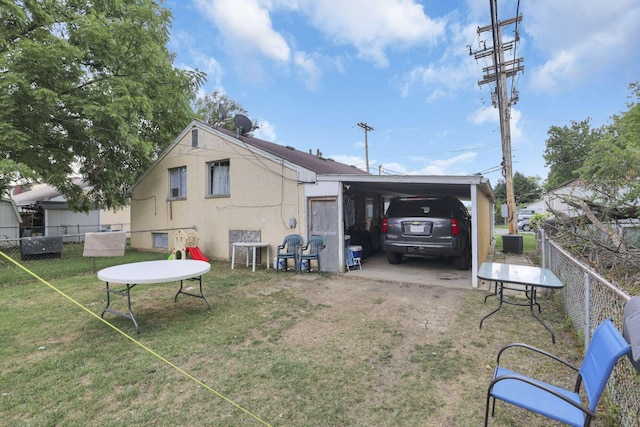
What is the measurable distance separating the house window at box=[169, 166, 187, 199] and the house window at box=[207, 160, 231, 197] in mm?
1286

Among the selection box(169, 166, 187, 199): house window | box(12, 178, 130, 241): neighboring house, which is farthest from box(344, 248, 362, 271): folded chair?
box(12, 178, 130, 241): neighboring house

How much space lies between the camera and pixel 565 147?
128 feet

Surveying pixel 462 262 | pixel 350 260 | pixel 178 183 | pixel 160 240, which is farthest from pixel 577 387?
pixel 160 240

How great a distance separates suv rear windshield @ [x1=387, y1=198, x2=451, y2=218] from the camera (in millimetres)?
7441

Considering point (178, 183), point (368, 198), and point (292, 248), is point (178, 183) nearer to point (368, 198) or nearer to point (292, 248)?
point (292, 248)

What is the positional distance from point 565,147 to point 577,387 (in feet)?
157

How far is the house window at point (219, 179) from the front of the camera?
33.3 ft

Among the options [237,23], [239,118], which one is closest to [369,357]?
[239,118]

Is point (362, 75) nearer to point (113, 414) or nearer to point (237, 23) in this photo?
point (237, 23)

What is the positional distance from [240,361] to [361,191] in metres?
8.17

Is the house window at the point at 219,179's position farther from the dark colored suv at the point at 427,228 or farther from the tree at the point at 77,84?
the dark colored suv at the point at 427,228

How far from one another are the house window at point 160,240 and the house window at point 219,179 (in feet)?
9.81

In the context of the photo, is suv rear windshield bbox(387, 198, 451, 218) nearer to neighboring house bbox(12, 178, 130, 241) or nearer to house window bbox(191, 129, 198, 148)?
house window bbox(191, 129, 198, 148)

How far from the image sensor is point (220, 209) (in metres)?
10.1
